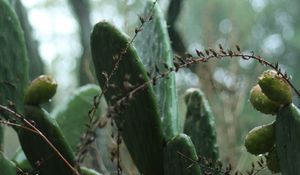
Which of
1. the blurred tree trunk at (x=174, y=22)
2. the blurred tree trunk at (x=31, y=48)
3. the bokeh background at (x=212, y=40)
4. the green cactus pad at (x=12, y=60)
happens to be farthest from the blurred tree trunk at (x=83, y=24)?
the green cactus pad at (x=12, y=60)

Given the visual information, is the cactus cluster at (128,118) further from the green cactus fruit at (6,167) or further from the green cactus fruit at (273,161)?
the green cactus fruit at (273,161)

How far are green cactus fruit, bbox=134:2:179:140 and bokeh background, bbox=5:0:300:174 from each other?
2.11 feet

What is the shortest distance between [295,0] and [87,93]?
1523cm

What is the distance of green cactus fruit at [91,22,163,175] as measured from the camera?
1.16 m

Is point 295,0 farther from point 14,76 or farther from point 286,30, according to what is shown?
point 14,76

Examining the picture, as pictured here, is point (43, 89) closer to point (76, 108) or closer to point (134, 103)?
point (134, 103)

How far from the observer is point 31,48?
279cm

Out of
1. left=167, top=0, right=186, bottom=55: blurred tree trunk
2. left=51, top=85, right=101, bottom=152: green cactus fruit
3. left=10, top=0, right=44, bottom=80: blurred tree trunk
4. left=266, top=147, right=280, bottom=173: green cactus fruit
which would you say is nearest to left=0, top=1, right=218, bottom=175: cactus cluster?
left=266, top=147, right=280, bottom=173: green cactus fruit

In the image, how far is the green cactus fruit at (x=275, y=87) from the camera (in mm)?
982

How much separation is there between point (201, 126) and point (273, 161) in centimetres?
40

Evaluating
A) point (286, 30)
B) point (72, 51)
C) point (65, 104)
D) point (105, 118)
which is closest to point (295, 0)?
point (286, 30)

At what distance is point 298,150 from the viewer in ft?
3.26

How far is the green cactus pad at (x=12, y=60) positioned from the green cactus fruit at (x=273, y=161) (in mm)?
602

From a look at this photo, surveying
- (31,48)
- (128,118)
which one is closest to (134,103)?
(128,118)
